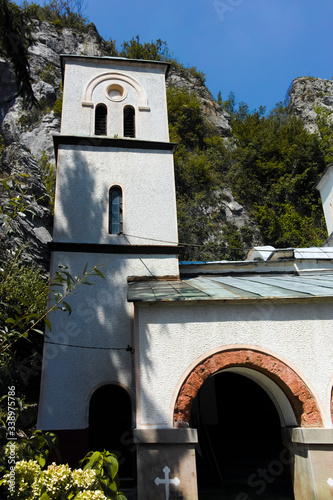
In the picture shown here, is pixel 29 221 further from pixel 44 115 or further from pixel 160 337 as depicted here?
pixel 44 115

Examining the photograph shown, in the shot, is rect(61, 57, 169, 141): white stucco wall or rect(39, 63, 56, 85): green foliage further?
rect(39, 63, 56, 85): green foliage

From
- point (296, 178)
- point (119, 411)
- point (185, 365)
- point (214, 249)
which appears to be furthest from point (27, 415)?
point (296, 178)

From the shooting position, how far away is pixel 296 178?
2630 cm

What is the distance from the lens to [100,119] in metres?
11.4

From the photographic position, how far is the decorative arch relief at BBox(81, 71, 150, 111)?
11.6 m

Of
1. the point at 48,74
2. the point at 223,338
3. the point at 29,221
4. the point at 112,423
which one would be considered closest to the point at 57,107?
the point at 48,74

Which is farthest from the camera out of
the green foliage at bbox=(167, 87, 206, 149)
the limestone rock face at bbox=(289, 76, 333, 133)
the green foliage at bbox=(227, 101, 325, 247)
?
the limestone rock face at bbox=(289, 76, 333, 133)

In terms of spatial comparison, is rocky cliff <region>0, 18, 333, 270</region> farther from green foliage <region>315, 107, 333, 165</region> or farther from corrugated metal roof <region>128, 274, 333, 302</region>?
corrugated metal roof <region>128, 274, 333, 302</region>

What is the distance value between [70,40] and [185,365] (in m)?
34.2

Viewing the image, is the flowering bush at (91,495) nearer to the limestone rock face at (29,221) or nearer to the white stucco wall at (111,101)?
the white stucco wall at (111,101)

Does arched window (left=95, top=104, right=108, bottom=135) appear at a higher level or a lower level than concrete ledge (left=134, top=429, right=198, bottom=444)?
higher

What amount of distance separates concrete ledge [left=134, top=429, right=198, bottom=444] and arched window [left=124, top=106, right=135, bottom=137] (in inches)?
327

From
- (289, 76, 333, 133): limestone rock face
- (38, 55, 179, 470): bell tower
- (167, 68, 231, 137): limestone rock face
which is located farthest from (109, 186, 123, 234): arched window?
(289, 76, 333, 133): limestone rock face

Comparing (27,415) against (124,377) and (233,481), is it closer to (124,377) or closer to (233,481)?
(124,377)
